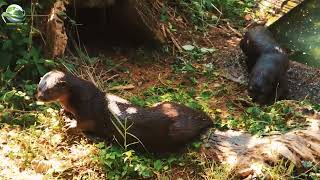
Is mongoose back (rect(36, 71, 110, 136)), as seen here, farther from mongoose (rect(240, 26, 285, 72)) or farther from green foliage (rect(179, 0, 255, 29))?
green foliage (rect(179, 0, 255, 29))

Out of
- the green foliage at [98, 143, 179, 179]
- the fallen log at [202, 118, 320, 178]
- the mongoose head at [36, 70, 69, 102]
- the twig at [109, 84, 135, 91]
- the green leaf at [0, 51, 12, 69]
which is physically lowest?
the green foliage at [98, 143, 179, 179]

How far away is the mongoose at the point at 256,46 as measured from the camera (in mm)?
5973

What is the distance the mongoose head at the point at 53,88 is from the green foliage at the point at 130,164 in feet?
1.91

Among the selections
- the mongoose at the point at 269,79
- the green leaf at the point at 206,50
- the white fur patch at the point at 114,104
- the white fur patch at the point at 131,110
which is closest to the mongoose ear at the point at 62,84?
the white fur patch at the point at 114,104

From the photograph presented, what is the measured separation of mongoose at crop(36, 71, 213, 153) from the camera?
157 inches

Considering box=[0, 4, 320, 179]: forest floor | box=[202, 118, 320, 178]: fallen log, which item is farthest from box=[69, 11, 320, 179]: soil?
box=[202, 118, 320, 178]: fallen log

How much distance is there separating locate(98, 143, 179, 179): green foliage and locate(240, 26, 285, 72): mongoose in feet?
8.01

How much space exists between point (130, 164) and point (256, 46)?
2814 mm

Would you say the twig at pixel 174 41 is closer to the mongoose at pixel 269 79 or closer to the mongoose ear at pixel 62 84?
the mongoose at pixel 269 79

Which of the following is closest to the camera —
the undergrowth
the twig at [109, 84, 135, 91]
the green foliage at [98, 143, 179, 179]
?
the green foliage at [98, 143, 179, 179]

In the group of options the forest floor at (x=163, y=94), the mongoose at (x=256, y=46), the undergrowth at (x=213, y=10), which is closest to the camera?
the forest floor at (x=163, y=94)

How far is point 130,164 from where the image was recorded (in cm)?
383

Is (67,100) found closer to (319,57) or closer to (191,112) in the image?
(191,112)

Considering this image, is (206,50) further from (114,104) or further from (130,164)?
(130,164)
